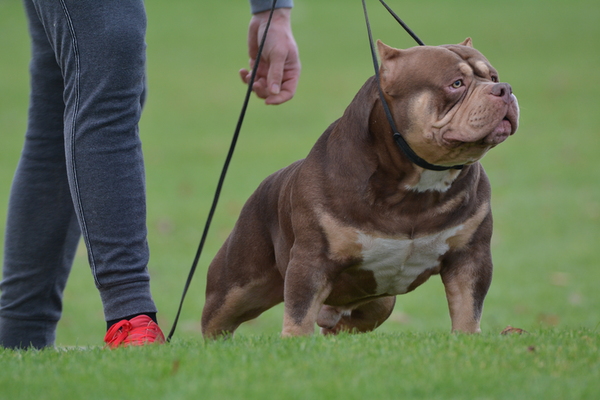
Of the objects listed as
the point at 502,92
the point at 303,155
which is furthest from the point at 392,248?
the point at 303,155

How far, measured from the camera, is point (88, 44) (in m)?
3.76

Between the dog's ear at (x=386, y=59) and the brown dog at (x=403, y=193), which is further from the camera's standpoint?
the dog's ear at (x=386, y=59)

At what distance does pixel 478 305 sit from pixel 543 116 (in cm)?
1536

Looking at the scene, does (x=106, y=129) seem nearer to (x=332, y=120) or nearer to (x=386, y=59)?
Result: (x=386, y=59)

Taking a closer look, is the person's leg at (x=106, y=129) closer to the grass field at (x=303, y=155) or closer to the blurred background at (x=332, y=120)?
the grass field at (x=303, y=155)

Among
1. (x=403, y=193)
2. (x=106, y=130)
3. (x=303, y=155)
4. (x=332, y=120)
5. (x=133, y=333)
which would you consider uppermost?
(x=106, y=130)

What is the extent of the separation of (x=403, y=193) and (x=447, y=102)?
18.7 inches

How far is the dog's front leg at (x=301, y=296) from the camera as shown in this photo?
3.84 m

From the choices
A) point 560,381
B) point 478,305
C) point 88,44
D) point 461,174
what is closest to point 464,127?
point 461,174

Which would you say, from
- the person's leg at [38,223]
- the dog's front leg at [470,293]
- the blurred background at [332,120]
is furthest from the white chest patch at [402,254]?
the person's leg at [38,223]

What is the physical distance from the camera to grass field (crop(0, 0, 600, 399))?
2896 millimetres

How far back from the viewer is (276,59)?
468cm

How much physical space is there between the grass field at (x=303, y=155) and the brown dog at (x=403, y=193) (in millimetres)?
293

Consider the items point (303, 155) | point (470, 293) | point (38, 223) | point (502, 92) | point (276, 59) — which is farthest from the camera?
point (303, 155)
